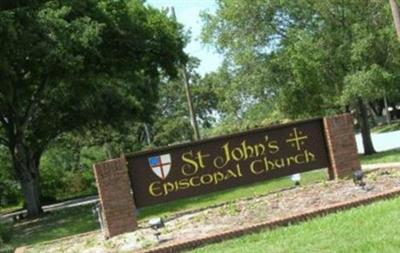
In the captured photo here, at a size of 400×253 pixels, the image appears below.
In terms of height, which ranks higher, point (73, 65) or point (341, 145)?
point (73, 65)

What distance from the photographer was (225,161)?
15.0 m

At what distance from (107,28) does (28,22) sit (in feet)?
18.0

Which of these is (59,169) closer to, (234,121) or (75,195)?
(75,195)

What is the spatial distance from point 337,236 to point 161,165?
5.74 meters

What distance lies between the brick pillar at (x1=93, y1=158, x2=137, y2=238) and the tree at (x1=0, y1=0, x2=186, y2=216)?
9.31 metres

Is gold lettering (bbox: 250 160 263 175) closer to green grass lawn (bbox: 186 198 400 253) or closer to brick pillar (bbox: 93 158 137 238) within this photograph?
brick pillar (bbox: 93 158 137 238)

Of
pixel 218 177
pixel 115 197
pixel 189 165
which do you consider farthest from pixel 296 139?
pixel 115 197

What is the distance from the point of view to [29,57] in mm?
26578

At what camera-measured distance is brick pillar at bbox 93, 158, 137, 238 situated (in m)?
13.8

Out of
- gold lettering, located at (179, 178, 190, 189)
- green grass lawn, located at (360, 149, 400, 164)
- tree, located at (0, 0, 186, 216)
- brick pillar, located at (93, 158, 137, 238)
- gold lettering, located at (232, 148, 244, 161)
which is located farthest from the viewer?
tree, located at (0, 0, 186, 216)

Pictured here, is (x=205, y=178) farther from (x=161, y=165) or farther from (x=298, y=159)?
(x=298, y=159)

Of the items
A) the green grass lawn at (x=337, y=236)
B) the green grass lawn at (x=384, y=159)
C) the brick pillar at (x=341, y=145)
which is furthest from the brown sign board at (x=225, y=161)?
the green grass lawn at (x=384, y=159)

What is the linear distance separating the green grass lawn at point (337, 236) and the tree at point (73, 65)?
13484mm

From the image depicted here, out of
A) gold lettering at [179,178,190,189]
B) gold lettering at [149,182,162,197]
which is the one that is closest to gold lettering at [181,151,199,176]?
gold lettering at [179,178,190,189]
